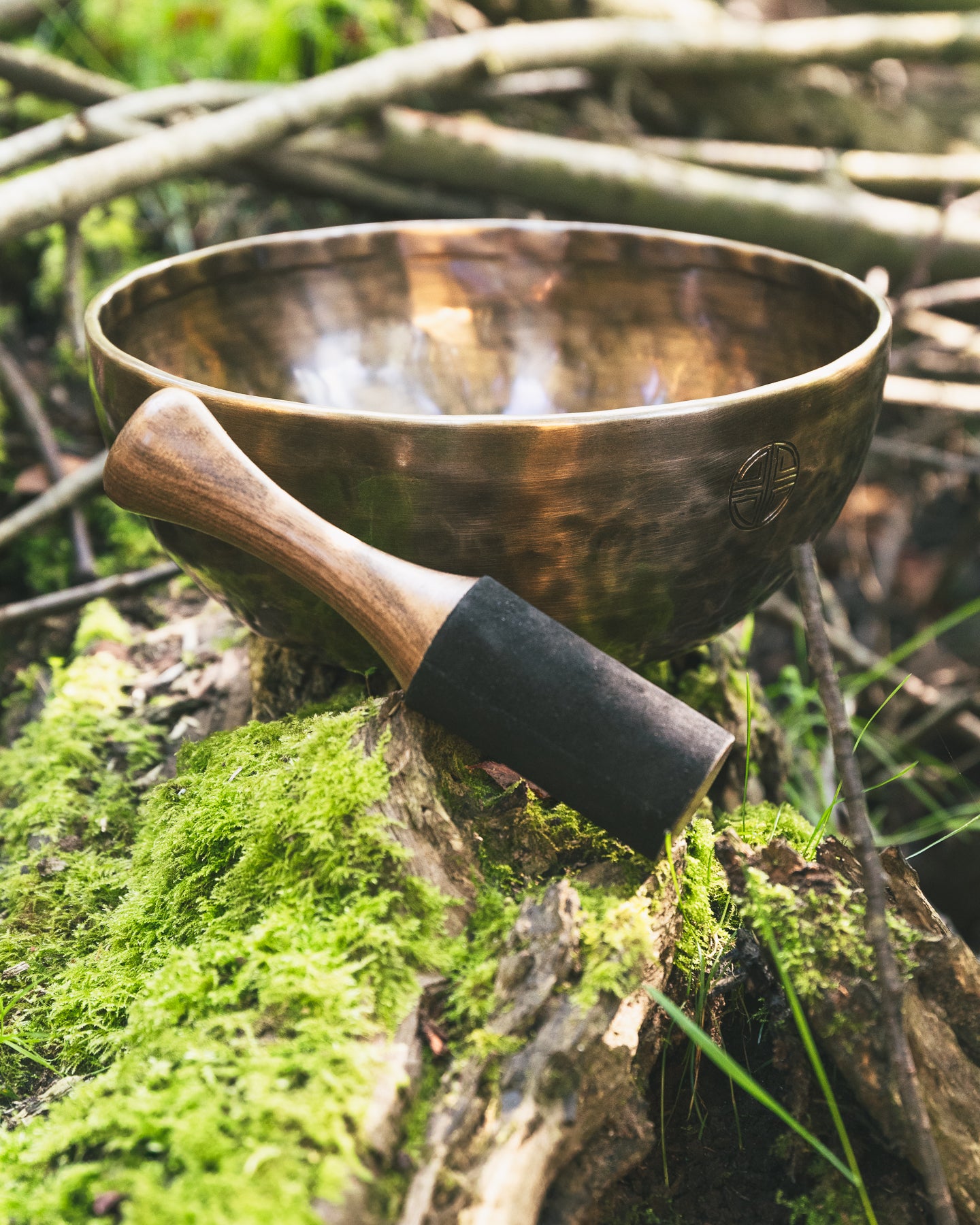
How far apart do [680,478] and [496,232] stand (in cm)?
103

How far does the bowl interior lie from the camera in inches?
65.9

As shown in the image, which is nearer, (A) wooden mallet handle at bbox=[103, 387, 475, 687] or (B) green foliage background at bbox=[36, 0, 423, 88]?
(A) wooden mallet handle at bbox=[103, 387, 475, 687]

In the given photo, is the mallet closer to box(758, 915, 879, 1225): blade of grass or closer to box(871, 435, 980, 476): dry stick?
box(758, 915, 879, 1225): blade of grass

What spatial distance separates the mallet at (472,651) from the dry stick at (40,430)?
117 centimetres

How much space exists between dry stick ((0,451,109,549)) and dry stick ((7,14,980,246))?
0.49 meters

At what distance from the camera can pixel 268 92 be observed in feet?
8.59

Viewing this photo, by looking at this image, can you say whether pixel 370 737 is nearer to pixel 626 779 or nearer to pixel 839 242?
pixel 626 779

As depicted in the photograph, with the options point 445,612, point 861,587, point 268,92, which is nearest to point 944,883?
point 861,587

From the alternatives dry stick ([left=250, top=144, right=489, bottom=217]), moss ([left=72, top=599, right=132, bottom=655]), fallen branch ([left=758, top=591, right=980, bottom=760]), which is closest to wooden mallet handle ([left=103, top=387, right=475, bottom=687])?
moss ([left=72, top=599, right=132, bottom=655])

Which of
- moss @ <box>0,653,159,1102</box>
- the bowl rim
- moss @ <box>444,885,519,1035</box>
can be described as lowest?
moss @ <box>0,653,159,1102</box>

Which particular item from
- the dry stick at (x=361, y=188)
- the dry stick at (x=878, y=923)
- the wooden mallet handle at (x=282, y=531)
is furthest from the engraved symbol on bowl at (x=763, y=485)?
the dry stick at (x=361, y=188)

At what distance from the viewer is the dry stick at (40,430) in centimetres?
215

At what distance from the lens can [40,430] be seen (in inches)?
91.0

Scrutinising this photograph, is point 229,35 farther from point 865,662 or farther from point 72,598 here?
point 865,662
